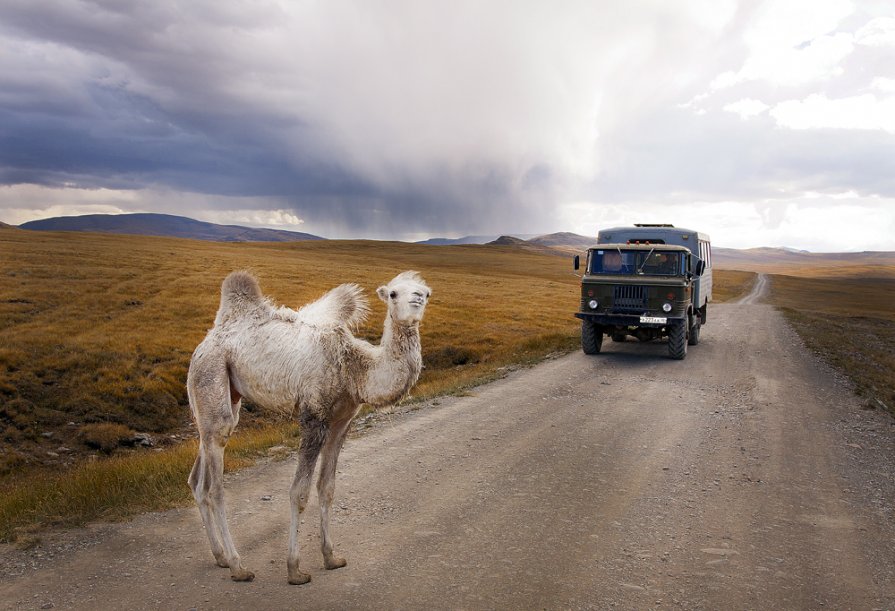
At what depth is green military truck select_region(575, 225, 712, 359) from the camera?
55.5 feet

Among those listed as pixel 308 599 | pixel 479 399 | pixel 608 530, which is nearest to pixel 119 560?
pixel 308 599

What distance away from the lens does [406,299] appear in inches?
183

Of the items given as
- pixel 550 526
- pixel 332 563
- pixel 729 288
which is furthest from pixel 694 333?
pixel 729 288

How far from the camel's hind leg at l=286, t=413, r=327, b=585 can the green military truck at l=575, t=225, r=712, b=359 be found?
543 inches

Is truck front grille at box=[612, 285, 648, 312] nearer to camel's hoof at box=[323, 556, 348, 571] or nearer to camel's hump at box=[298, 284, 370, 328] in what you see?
camel's hump at box=[298, 284, 370, 328]

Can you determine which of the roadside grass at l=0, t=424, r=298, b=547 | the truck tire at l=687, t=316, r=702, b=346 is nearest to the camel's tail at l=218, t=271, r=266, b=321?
the roadside grass at l=0, t=424, r=298, b=547

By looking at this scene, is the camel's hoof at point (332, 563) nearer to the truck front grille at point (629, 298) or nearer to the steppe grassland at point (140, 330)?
the steppe grassland at point (140, 330)

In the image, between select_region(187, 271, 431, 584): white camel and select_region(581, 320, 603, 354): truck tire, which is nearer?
select_region(187, 271, 431, 584): white camel

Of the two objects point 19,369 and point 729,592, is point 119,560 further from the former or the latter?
point 19,369

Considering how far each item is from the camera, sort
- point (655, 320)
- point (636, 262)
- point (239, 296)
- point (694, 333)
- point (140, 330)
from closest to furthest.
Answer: point (239, 296), point (655, 320), point (636, 262), point (694, 333), point (140, 330)

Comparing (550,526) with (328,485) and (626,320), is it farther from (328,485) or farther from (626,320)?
(626,320)

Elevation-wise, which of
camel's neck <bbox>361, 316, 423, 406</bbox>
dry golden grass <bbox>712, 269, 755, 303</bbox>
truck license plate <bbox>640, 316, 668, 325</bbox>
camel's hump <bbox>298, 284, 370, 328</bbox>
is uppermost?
camel's hump <bbox>298, 284, 370, 328</bbox>

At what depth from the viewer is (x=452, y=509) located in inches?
256

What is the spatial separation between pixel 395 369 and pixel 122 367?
1581cm
